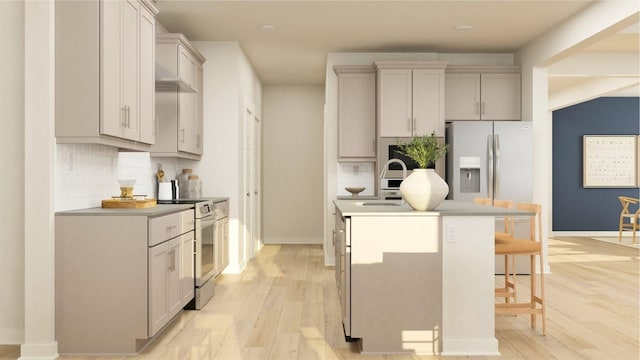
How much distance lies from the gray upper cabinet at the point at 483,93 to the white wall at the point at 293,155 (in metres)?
3.27

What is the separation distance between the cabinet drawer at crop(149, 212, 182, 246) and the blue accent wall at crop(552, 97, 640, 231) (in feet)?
28.6

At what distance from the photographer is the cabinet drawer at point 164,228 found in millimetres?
3533

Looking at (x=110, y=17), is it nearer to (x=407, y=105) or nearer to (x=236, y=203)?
(x=236, y=203)

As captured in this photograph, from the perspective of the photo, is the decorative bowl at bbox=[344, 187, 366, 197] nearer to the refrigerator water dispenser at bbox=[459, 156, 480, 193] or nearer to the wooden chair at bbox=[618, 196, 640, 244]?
the refrigerator water dispenser at bbox=[459, 156, 480, 193]

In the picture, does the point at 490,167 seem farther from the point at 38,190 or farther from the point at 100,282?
the point at 38,190

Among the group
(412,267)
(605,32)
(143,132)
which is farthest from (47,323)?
(605,32)

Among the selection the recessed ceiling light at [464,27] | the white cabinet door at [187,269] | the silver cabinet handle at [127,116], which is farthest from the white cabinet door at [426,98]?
the silver cabinet handle at [127,116]

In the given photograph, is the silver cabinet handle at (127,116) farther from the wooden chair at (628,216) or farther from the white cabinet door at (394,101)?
the wooden chair at (628,216)

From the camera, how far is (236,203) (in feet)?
21.1

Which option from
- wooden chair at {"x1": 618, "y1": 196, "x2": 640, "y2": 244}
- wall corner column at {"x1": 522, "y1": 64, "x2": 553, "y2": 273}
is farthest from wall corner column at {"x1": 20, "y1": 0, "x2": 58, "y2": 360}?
wooden chair at {"x1": 618, "y1": 196, "x2": 640, "y2": 244}

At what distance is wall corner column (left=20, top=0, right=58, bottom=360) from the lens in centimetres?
337

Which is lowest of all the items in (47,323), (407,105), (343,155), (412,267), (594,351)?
(594,351)

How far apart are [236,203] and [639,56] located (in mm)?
5795

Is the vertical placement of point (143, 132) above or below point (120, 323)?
above
